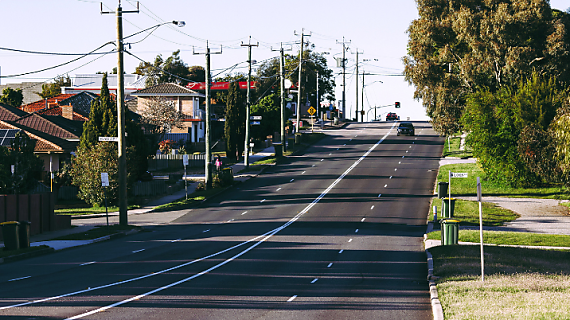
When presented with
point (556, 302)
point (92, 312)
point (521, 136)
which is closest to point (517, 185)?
point (521, 136)

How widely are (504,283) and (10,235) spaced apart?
55.9ft

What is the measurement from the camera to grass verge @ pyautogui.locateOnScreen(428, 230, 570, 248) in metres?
24.8

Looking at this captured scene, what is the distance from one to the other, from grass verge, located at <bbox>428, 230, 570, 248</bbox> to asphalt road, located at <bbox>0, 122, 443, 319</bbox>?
2.11 meters

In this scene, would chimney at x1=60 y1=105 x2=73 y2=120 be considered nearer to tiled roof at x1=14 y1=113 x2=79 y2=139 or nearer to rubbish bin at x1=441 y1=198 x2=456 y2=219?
tiled roof at x1=14 y1=113 x2=79 y2=139

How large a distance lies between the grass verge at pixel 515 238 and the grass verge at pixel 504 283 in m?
2.90

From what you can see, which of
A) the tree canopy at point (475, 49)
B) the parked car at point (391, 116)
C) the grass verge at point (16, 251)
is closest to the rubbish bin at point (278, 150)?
the tree canopy at point (475, 49)

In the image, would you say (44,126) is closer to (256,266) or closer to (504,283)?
(256,266)

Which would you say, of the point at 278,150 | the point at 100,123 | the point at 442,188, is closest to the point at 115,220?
the point at 100,123

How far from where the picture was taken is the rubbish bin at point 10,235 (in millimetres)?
21984

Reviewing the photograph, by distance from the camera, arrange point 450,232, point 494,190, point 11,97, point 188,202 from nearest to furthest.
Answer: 1. point 450,232
2. point 188,202
3. point 494,190
4. point 11,97

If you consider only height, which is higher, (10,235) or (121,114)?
(121,114)

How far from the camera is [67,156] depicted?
147 ft

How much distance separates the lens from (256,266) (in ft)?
63.2

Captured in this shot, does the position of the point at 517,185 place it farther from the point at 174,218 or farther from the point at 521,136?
the point at 174,218
